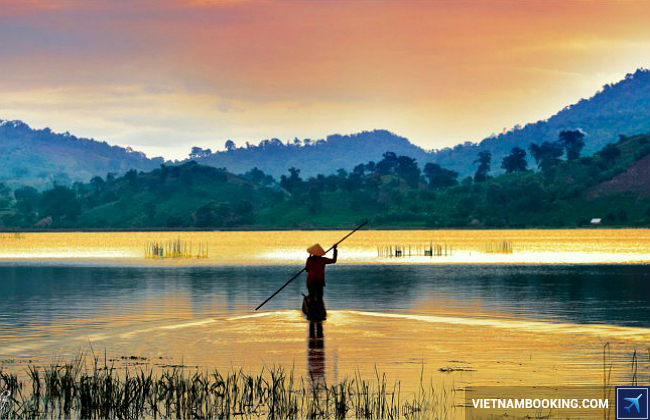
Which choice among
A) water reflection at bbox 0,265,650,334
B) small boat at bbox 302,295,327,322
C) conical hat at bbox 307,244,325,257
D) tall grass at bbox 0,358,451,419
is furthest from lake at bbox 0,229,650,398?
conical hat at bbox 307,244,325,257

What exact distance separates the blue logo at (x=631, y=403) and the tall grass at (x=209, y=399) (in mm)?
4102

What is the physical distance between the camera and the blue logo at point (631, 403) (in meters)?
21.9

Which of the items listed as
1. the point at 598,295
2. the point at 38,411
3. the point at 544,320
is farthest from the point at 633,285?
Result: the point at 38,411

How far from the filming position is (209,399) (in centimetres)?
2439

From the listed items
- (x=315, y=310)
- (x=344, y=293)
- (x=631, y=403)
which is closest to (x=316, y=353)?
(x=315, y=310)

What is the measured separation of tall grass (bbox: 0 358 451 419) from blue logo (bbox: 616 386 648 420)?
13.5 feet

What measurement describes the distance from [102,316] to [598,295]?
30.4 m

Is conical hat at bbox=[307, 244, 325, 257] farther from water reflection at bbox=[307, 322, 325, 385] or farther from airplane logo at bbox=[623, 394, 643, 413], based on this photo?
airplane logo at bbox=[623, 394, 643, 413]

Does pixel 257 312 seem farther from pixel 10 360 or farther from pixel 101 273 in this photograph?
pixel 101 273

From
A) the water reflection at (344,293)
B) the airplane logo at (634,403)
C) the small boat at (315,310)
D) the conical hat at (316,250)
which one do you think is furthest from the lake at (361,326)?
the airplane logo at (634,403)

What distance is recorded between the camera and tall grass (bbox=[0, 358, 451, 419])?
76.8 feet

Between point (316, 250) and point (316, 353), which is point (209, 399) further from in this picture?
point (316, 250)

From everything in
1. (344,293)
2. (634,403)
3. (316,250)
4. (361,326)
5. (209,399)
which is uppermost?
(316,250)

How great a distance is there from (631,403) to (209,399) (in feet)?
33.5
